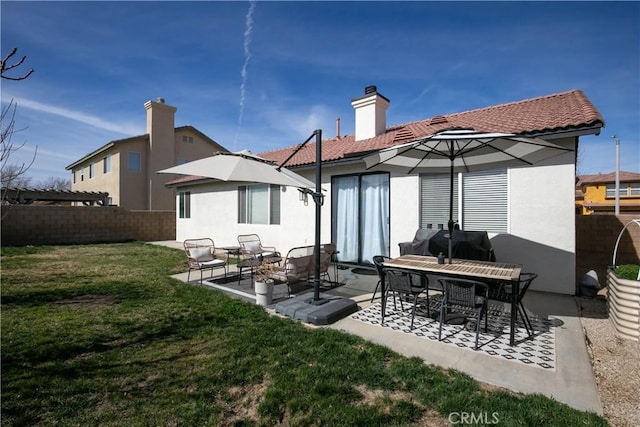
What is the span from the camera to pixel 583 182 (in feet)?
103

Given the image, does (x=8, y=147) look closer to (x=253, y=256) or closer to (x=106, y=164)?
(x=253, y=256)

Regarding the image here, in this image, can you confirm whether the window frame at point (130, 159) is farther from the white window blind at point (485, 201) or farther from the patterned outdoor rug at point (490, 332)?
the white window blind at point (485, 201)

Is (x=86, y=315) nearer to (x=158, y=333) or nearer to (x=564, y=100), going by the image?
(x=158, y=333)

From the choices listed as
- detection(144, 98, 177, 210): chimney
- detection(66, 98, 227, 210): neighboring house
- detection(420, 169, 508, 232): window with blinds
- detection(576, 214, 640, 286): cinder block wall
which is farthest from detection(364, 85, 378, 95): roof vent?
detection(144, 98, 177, 210): chimney

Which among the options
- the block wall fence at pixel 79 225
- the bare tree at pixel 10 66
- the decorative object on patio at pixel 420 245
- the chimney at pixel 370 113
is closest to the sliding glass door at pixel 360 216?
the decorative object on patio at pixel 420 245

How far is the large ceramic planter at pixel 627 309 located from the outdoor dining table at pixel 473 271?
1.27 meters

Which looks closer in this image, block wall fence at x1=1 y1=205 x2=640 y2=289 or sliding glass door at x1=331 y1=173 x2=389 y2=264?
sliding glass door at x1=331 y1=173 x2=389 y2=264

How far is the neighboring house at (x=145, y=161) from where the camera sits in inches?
842

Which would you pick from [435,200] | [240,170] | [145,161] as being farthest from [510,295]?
[145,161]

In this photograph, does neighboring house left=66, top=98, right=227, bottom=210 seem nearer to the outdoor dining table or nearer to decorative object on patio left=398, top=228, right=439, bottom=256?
decorative object on patio left=398, top=228, right=439, bottom=256

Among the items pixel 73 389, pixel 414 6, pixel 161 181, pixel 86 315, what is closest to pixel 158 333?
pixel 73 389

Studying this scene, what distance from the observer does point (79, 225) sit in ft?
55.2

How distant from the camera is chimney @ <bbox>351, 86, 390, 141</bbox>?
1084cm

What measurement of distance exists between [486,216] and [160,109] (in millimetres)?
23104
